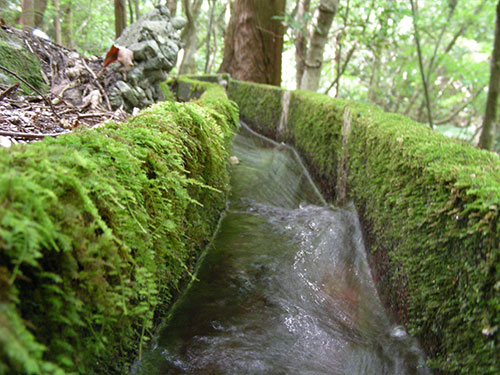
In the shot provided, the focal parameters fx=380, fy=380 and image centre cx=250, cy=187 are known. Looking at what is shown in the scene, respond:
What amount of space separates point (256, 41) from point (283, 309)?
489 inches

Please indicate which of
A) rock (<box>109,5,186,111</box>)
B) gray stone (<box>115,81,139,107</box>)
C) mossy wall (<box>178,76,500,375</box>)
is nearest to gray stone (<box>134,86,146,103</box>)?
rock (<box>109,5,186,111</box>)

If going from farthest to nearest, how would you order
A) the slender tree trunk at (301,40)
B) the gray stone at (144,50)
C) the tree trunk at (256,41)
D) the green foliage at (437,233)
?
the tree trunk at (256,41), the slender tree trunk at (301,40), the gray stone at (144,50), the green foliage at (437,233)

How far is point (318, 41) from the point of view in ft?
34.0

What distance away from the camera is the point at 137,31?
22.2 ft

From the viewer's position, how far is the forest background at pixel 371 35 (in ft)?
32.7

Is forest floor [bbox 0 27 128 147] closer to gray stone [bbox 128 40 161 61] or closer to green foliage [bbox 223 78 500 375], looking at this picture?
gray stone [bbox 128 40 161 61]

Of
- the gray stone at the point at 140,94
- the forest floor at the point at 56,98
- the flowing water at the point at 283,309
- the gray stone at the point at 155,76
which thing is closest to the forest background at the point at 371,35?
the forest floor at the point at 56,98

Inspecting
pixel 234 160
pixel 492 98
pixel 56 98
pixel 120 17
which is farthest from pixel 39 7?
pixel 492 98

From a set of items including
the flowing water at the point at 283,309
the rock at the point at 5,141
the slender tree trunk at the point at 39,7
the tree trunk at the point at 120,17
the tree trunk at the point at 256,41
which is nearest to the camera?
the rock at the point at 5,141

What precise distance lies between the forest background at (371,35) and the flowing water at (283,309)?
4854 mm

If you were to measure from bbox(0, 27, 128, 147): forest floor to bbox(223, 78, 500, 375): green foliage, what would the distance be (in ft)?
8.32

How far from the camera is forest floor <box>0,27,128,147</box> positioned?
10.0ft

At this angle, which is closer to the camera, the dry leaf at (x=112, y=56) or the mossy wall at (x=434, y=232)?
the mossy wall at (x=434, y=232)

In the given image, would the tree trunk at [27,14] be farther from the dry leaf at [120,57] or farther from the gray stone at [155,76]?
the gray stone at [155,76]
